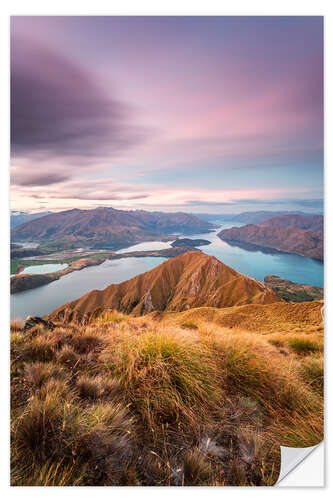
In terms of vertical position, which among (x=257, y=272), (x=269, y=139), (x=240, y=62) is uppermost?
(x=240, y=62)

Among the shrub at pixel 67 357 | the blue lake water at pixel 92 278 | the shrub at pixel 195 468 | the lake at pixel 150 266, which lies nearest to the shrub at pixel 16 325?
the shrub at pixel 67 357

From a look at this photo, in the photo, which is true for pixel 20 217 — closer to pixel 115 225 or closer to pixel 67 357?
pixel 67 357

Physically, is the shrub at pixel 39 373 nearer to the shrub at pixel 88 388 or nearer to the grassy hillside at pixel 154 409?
the grassy hillside at pixel 154 409

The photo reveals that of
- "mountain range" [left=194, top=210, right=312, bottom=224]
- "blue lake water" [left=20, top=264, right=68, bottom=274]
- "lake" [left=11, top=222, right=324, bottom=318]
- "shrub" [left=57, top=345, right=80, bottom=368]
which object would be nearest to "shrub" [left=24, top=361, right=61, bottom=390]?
"shrub" [left=57, top=345, right=80, bottom=368]

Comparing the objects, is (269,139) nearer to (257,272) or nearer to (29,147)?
(257,272)

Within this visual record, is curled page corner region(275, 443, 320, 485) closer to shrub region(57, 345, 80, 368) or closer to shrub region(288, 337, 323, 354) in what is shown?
shrub region(288, 337, 323, 354)
